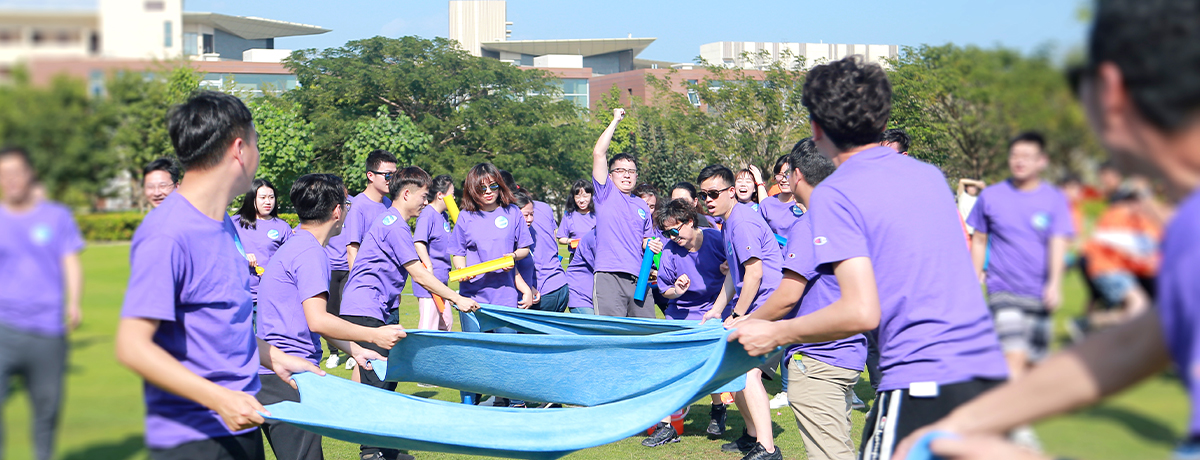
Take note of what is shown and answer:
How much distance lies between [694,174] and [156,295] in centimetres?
4674

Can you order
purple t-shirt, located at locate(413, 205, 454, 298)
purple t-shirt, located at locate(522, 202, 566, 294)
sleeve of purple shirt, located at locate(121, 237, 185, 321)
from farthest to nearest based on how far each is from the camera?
1. purple t-shirt, located at locate(522, 202, 566, 294)
2. purple t-shirt, located at locate(413, 205, 454, 298)
3. sleeve of purple shirt, located at locate(121, 237, 185, 321)

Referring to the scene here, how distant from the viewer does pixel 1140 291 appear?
1.35 metres

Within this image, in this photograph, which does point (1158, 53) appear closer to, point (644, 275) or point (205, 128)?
point (205, 128)

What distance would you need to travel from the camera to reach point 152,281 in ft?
7.88

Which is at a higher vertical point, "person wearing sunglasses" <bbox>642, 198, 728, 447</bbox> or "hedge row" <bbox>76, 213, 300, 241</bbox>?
"hedge row" <bbox>76, 213, 300, 241</bbox>

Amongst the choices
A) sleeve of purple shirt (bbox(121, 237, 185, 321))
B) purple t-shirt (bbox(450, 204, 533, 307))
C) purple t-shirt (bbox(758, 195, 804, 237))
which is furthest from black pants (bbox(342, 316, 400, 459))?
sleeve of purple shirt (bbox(121, 237, 185, 321))

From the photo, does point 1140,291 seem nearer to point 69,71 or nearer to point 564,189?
point 69,71

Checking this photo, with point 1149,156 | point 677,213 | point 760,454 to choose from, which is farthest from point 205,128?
point 677,213

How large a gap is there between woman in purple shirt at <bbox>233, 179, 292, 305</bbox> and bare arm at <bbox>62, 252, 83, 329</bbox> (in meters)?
6.42

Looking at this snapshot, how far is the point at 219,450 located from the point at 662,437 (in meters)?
4.69

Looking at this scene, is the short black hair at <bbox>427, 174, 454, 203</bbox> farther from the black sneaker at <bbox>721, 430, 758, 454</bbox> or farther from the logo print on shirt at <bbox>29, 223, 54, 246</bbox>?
the logo print on shirt at <bbox>29, 223, 54, 246</bbox>

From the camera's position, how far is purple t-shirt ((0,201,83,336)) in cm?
165

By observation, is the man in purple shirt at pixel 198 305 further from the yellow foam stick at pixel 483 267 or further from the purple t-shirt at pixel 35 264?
the yellow foam stick at pixel 483 267

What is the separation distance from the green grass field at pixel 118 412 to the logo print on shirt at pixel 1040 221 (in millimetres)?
156
